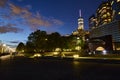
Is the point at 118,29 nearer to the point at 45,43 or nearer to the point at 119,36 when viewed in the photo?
the point at 119,36

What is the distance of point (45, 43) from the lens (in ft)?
402

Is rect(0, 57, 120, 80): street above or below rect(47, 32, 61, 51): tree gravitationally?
below

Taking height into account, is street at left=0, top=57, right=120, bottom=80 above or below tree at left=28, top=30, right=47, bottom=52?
below

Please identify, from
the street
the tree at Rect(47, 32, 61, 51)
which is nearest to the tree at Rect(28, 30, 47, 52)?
the tree at Rect(47, 32, 61, 51)

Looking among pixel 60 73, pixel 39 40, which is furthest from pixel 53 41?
pixel 60 73

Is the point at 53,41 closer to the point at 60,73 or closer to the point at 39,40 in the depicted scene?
the point at 39,40

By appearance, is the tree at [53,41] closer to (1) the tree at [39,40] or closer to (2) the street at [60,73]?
(1) the tree at [39,40]

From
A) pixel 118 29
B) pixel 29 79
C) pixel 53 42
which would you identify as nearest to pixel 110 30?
pixel 118 29

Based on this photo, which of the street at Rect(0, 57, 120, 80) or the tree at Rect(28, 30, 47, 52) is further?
the tree at Rect(28, 30, 47, 52)

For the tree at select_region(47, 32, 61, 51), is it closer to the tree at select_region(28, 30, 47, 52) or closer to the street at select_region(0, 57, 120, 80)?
the tree at select_region(28, 30, 47, 52)

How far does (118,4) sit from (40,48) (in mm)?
95981

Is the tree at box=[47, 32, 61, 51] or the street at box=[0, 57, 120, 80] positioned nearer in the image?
the street at box=[0, 57, 120, 80]

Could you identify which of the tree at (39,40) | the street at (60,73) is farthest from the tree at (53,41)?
the street at (60,73)

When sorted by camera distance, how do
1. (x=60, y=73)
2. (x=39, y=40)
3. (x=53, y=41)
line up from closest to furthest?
(x=60, y=73)
(x=39, y=40)
(x=53, y=41)
